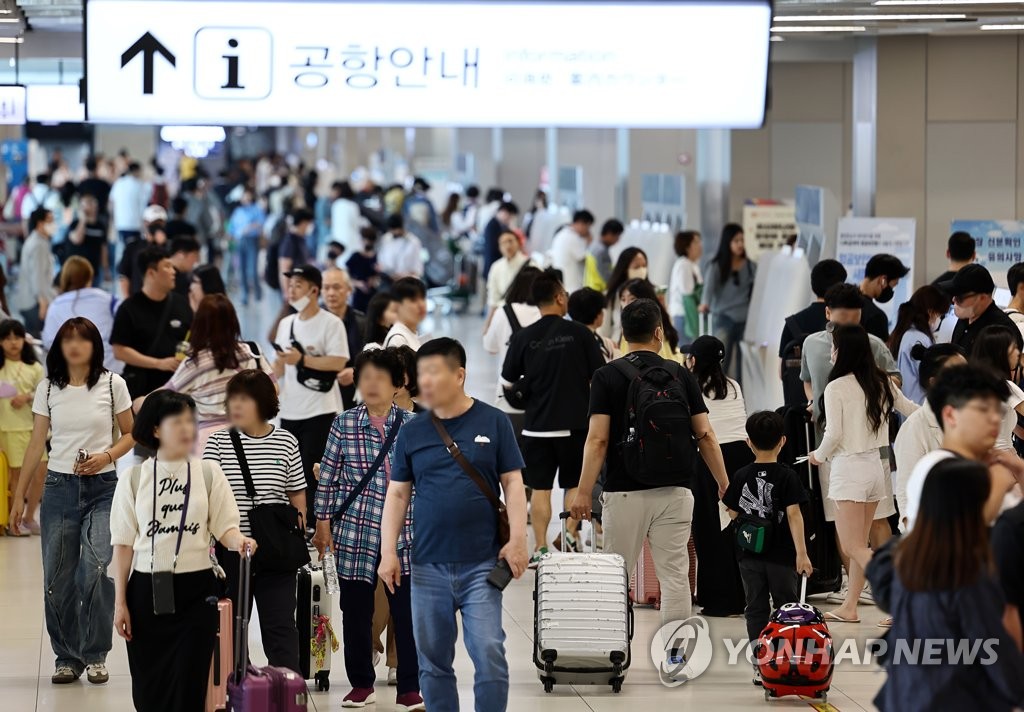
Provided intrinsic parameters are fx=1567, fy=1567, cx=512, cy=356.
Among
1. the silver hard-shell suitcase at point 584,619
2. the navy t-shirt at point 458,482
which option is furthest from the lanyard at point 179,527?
the silver hard-shell suitcase at point 584,619

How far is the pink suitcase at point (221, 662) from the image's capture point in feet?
17.9

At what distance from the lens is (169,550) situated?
17.4 ft

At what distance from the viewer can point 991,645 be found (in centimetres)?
390

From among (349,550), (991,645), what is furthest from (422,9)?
(991,645)

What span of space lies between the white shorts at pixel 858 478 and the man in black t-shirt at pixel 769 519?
540mm

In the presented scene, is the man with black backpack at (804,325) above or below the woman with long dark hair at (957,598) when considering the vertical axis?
above

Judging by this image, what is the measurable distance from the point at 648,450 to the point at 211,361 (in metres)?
2.28

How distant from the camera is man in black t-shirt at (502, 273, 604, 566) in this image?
827cm

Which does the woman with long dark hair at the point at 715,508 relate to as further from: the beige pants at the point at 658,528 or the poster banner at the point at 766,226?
the poster banner at the point at 766,226

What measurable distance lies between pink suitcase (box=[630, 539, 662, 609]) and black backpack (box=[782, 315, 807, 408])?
1.29m

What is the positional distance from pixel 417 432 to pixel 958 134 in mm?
8128

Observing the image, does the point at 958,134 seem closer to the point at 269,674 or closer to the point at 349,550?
the point at 349,550

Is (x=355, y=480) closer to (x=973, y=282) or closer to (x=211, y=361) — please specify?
(x=211, y=361)

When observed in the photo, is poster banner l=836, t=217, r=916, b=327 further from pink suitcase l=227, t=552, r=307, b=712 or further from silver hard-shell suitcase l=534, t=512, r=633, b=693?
pink suitcase l=227, t=552, r=307, b=712
